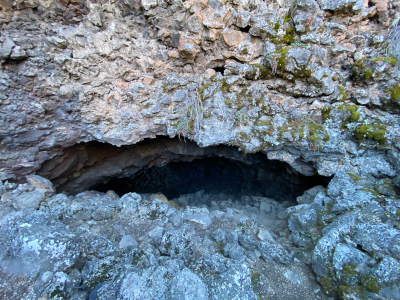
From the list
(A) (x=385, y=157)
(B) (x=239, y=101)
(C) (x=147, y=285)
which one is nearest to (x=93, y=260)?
(C) (x=147, y=285)

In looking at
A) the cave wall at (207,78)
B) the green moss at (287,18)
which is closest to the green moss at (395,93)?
the cave wall at (207,78)

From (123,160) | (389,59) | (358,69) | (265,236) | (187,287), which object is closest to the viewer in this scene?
(187,287)

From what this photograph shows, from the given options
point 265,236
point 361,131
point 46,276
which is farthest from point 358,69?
point 46,276

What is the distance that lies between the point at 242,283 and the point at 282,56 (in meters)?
3.73

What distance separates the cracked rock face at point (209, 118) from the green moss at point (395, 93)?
0.06ft

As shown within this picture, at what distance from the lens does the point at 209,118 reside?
13.1 ft

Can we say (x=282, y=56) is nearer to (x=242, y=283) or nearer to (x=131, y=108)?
(x=131, y=108)

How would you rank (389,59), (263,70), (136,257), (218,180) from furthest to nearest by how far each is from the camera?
(218,180) < (263,70) < (389,59) < (136,257)

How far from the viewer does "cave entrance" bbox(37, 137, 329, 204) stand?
15.4 feet

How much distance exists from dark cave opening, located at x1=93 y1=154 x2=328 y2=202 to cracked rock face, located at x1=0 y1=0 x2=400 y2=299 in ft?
4.95

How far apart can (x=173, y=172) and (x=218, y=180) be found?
1930mm

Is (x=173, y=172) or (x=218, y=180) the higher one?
(x=218, y=180)

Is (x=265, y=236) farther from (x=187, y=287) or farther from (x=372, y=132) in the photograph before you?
(x=372, y=132)

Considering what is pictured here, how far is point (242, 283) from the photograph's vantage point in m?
2.07
